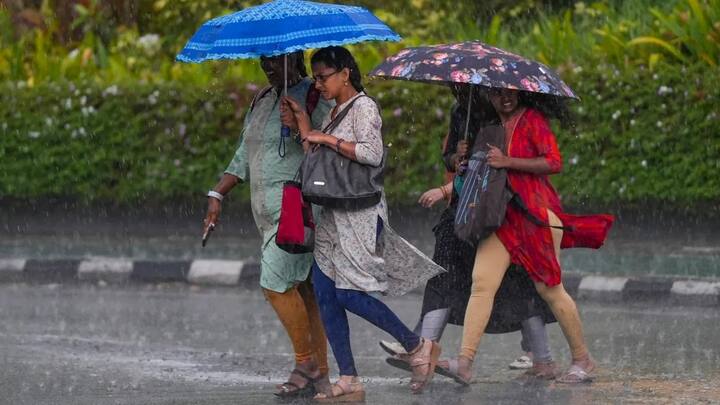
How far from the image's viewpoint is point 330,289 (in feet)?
26.0

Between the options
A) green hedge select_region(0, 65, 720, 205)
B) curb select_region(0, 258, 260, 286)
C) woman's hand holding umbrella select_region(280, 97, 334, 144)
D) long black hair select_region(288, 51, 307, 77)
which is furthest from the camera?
green hedge select_region(0, 65, 720, 205)

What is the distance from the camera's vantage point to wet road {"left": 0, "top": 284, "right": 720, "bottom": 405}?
8.20 m

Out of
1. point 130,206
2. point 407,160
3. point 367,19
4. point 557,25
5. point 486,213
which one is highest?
point 367,19

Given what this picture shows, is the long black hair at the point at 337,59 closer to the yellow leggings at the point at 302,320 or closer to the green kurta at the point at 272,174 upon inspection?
the green kurta at the point at 272,174

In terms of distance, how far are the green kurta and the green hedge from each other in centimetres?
621

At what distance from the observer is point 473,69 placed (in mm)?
8008

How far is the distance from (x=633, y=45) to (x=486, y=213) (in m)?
7.32

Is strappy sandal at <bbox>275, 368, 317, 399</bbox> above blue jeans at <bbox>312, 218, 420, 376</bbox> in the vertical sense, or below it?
below

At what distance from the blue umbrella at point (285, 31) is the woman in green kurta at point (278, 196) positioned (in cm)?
14

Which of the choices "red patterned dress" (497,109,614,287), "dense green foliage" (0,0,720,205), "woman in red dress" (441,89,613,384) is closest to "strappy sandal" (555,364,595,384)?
"woman in red dress" (441,89,613,384)

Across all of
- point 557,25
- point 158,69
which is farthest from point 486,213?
point 158,69

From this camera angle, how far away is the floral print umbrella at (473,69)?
7.96 m

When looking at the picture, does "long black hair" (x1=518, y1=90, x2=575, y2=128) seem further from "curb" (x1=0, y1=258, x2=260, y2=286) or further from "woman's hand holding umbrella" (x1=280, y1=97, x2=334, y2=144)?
"curb" (x1=0, y1=258, x2=260, y2=286)

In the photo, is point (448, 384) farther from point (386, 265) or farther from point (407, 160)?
point (407, 160)
